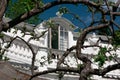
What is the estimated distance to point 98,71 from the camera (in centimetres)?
1120

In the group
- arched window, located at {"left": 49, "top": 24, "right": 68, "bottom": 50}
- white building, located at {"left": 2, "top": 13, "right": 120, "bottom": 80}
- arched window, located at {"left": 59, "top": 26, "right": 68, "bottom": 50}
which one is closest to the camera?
white building, located at {"left": 2, "top": 13, "right": 120, "bottom": 80}

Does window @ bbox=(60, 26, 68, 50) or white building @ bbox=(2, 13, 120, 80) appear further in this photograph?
window @ bbox=(60, 26, 68, 50)

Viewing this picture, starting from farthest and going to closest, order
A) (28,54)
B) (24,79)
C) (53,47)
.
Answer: (53,47) → (28,54) → (24,79)

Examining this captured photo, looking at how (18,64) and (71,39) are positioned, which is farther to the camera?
(71,39)

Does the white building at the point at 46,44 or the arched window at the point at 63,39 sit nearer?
the white building at the point at 46,44

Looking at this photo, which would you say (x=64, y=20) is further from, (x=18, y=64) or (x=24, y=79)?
(x=24, y=79)

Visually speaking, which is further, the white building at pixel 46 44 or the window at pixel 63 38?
the window at pixel 63 38

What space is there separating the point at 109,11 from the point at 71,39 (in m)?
18.1

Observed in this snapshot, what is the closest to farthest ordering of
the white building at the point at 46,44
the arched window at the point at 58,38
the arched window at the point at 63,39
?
1. the white building at the point at 46,44
2. the arched window at the point at 58,38
3. the arched window at the point at 63,39

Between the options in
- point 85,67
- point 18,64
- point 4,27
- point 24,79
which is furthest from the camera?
point 18,64

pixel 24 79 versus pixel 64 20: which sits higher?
pixel 64 20

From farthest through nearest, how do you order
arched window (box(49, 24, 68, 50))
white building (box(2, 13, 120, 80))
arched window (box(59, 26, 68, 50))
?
arched window (box(59, 26, 68, 50)) → arched window (box(49, 24, 68, 50)) → white building (box(2, 13, 120, 80))

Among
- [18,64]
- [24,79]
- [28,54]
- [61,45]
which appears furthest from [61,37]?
[24,79]

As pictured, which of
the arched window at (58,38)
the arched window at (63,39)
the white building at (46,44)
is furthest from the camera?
the arched window at (63,39)
